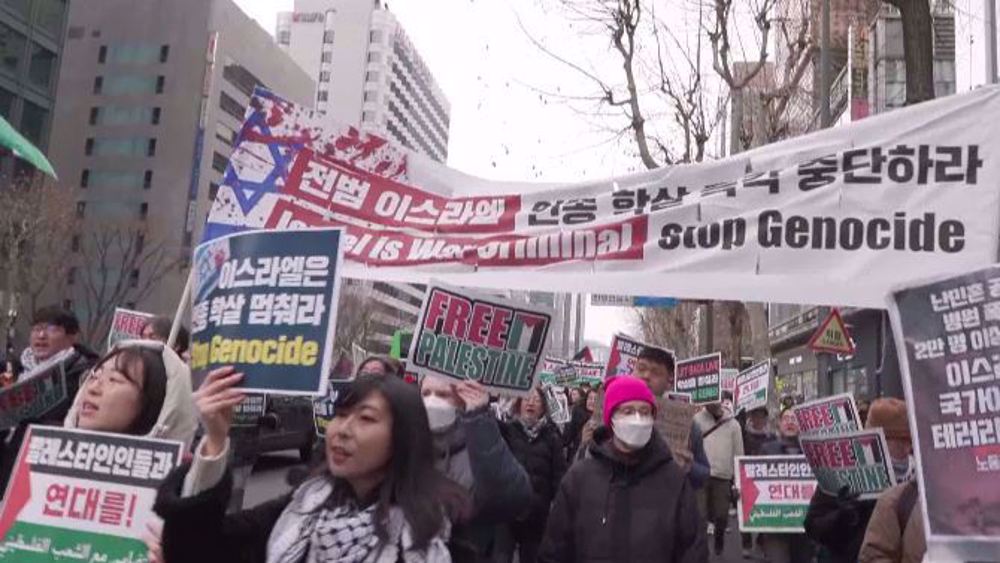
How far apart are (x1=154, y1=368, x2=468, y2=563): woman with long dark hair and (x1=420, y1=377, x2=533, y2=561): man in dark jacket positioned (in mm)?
629

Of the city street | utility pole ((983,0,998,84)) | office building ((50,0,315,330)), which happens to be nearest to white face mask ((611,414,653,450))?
the city street

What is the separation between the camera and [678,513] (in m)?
3.89

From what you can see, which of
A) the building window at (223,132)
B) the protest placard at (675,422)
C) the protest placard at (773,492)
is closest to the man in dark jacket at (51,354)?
the protest placard at (675,422)

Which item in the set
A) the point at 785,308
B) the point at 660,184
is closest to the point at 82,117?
the point at 785,308

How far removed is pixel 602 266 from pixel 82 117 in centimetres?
6560

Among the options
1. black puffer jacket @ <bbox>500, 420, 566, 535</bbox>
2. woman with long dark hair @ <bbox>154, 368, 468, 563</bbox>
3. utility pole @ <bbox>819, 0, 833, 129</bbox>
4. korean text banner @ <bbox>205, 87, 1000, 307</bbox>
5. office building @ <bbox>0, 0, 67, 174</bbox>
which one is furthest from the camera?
office building @ <bbox>0, 0, 67, 174</bbox>

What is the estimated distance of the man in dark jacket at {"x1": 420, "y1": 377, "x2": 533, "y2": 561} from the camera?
3.29 m

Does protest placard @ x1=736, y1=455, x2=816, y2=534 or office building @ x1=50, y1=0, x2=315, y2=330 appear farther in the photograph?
office building @ x1=50, y1=0, x2=315, y2=330

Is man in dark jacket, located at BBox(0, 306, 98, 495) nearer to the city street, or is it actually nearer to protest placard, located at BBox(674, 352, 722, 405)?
the city street

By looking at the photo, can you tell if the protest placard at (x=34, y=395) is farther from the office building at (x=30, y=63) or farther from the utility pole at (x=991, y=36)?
the office building at (x=30, y=63)

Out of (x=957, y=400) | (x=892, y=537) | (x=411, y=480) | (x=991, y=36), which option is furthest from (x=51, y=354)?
(x=991, y=36)

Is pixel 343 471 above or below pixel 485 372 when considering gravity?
below

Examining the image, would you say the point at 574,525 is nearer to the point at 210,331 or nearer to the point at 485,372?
the point at 485,372

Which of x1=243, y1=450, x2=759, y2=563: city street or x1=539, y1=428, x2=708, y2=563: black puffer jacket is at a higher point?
x1=539, y1=428, x2=708, y2=563: black puffer jacket
